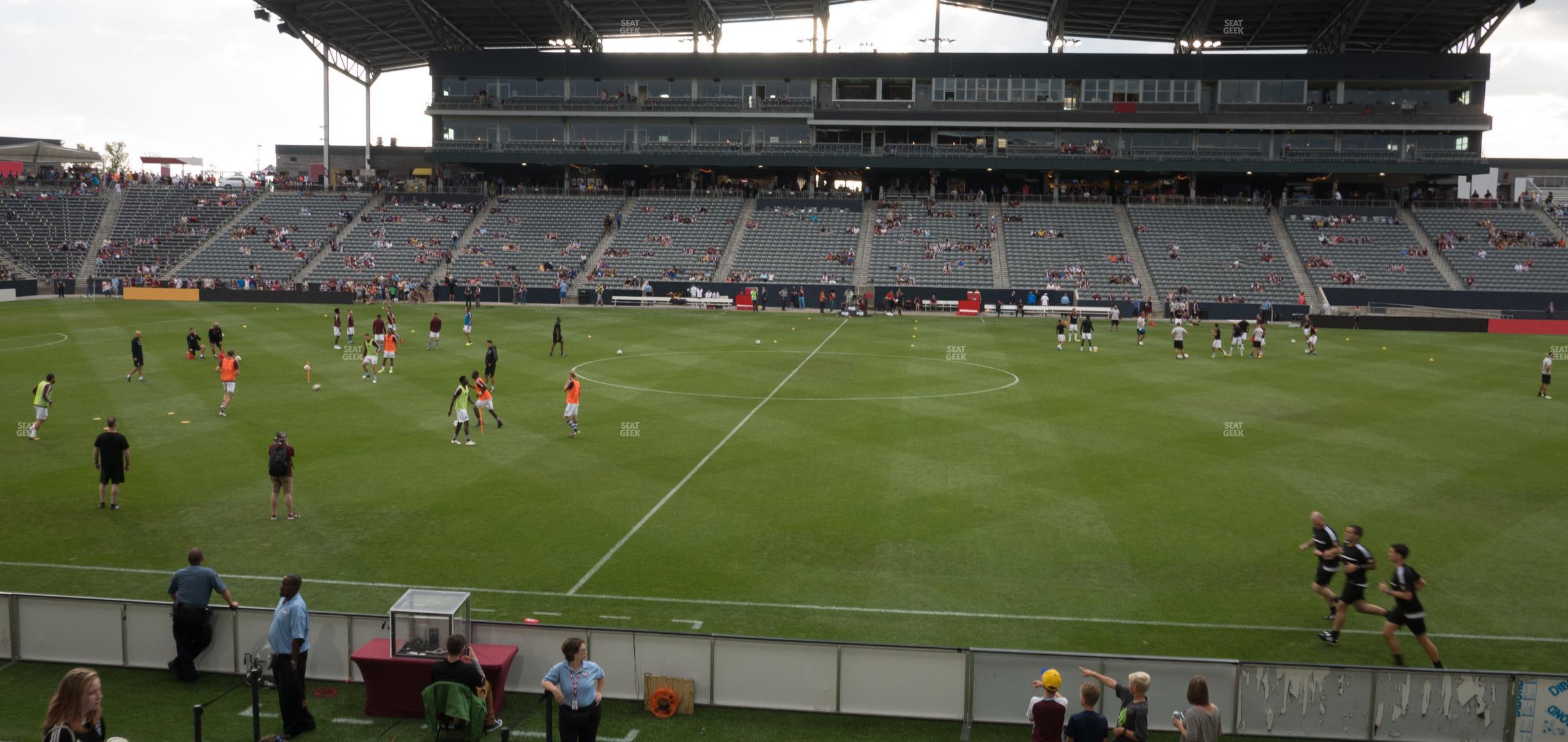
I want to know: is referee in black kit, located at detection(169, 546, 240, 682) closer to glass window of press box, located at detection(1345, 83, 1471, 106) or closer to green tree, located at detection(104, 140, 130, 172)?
glass window of press box, located at detection(1345, 83, 1471, 106)

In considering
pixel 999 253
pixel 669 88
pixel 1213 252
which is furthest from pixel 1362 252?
pixel 669 88

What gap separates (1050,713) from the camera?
999cm

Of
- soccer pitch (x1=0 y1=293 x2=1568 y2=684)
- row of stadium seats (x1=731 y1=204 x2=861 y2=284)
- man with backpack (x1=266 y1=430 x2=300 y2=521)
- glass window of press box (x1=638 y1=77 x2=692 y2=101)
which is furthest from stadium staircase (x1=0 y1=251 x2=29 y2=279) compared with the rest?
man with backpack (x1=266 y1=430 x2=300 y2=521)

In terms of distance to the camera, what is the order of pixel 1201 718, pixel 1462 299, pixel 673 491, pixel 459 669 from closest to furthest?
pixel 1201 718
pixel 459 669
pixel 673 491
pixel 1462 299

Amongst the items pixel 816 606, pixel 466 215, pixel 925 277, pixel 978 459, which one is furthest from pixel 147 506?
pixel 466 215

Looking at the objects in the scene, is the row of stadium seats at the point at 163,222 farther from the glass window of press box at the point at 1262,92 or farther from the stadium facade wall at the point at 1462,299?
the stadium facade wall at the point at 1462,299

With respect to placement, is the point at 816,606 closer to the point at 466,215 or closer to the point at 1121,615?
the point at 1121,615

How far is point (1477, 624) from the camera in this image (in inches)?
577

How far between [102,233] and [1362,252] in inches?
3593

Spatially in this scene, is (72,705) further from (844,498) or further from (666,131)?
(666,131)

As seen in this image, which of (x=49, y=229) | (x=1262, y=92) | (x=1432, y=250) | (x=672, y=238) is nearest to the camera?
(x=1432, y=250)

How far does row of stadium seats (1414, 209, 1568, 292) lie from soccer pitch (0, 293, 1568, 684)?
34925 mm

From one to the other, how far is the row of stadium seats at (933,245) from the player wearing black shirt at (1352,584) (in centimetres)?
5809

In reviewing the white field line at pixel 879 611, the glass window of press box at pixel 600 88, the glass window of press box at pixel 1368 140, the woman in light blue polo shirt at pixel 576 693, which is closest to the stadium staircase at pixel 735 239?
the glass window of press box at pixel 600 88
